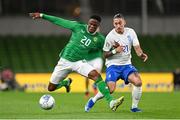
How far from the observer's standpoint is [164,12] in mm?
44406

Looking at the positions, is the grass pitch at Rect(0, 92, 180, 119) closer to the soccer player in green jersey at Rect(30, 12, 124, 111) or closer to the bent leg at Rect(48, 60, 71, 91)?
the bent leg at Rect(48, 60, 71, 91)

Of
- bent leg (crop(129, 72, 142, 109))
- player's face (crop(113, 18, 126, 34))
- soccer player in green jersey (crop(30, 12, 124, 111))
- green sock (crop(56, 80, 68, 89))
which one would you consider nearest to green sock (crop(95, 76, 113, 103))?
soccer player in green jersey (crop(30, 12, 124, 111))

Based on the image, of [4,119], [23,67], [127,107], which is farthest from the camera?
[23,67]

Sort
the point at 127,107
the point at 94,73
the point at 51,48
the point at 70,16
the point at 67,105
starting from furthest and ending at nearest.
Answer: the point at 70,16 → the point at 51,48 → the point at 67,105 → the point at 127,107 → the point at 94,73

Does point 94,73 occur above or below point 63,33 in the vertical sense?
below

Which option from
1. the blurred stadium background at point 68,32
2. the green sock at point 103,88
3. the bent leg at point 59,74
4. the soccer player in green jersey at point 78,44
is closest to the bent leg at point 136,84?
the green sock at point 103,88

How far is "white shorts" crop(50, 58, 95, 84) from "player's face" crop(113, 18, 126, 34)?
1060 mm

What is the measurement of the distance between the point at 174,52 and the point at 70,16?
709 cm

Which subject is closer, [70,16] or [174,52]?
[174,52]

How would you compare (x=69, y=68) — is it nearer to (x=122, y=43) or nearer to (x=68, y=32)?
(x=122, y=43)

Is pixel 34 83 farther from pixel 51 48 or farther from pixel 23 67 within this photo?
pixel 51 48

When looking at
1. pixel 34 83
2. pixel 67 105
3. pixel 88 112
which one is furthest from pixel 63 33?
pixel 88 112

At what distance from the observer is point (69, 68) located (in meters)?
16.6

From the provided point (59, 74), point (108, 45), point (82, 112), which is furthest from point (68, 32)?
point (82, 112)
